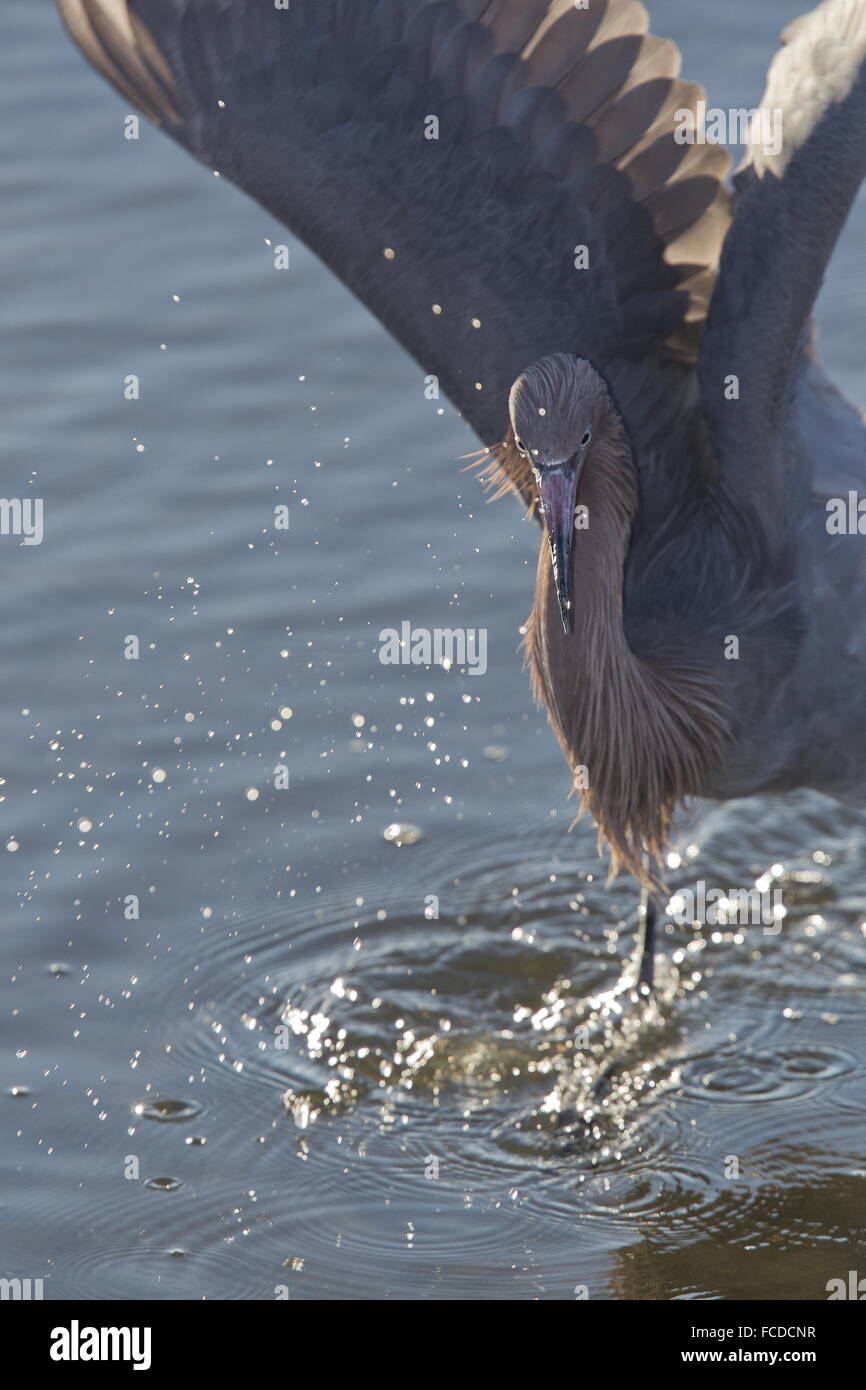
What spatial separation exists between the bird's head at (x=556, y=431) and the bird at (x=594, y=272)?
0.67 meters

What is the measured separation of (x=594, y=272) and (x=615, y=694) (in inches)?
56.3

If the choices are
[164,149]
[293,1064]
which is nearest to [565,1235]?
[293,1064]

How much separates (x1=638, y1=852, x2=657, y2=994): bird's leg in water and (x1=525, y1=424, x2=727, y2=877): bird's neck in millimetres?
143

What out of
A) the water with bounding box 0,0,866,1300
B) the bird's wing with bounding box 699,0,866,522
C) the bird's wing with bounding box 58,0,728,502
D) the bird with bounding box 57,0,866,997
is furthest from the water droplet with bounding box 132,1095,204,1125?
the bird's wing with bounding box 699,0,866,522

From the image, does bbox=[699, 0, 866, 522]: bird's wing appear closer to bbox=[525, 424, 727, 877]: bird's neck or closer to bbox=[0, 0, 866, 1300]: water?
bbox=[525, 424, 727, 877]: bird's neck

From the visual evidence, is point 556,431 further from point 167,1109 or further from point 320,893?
point 167,1109

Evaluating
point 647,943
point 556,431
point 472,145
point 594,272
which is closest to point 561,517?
point 556,431

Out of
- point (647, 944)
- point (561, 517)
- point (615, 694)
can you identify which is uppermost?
point (561, 517)

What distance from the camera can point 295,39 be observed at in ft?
24.1

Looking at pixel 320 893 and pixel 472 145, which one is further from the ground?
pixel 472 145

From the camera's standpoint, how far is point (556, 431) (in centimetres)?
641

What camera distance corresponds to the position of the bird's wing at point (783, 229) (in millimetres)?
6570

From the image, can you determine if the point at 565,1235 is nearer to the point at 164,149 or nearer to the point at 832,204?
the point at 832,204

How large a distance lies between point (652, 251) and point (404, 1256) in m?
3.41
